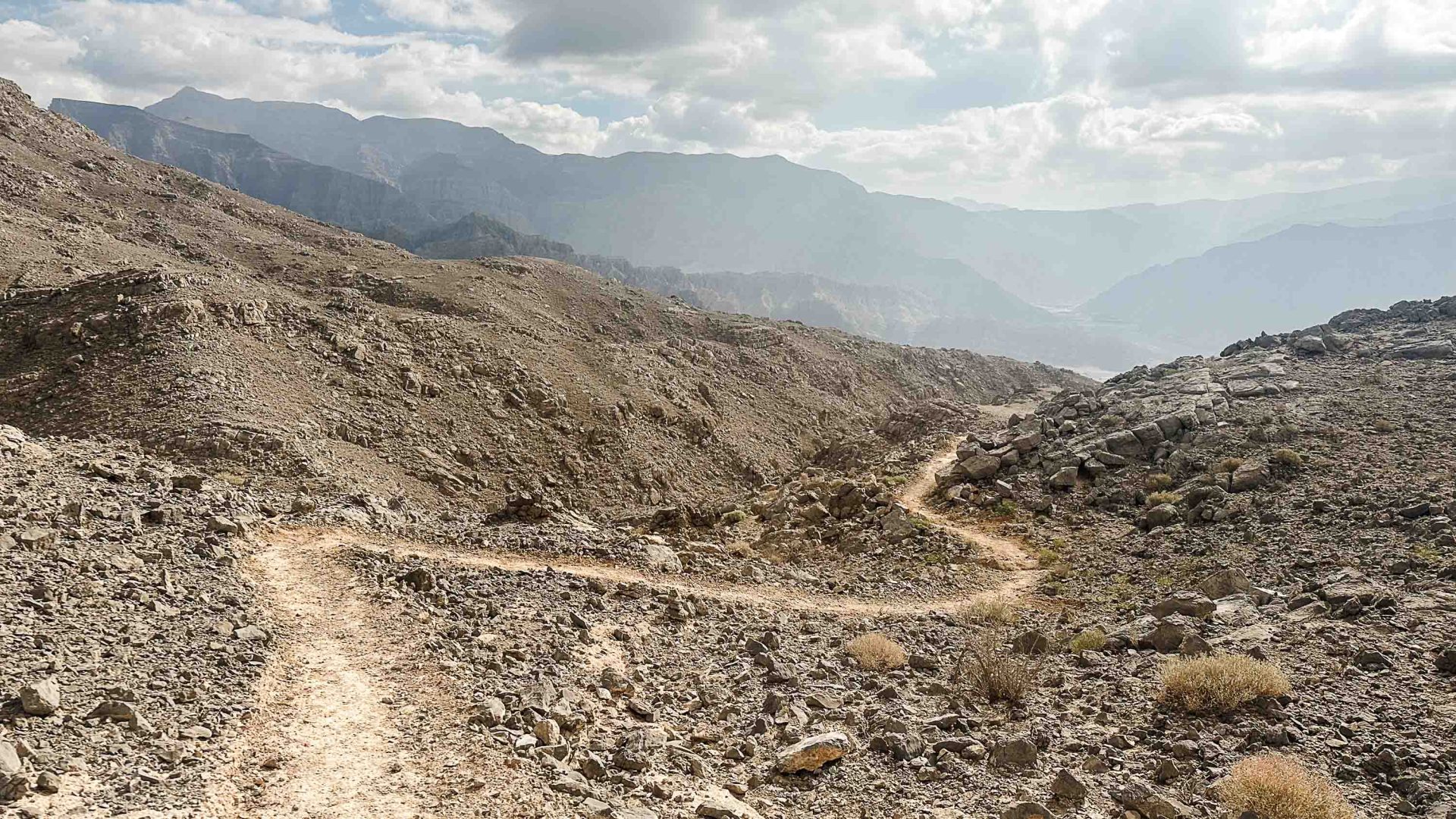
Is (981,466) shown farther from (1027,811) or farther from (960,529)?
(1027,811)

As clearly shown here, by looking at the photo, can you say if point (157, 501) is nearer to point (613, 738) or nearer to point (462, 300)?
point (613, 738)

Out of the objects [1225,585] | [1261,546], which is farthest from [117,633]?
[1261,546]

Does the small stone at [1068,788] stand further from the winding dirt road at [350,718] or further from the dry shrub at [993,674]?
the winding dirt road at [350,718]

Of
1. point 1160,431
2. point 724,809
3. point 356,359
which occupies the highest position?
point 1160,431

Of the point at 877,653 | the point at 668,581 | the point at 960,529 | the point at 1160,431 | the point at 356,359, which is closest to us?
the point at 877,653

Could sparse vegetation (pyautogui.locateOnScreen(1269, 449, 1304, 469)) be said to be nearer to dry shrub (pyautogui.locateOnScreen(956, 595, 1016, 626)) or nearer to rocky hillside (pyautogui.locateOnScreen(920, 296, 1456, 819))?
rocky hillside (pyautogui.locateOnScreen(920, 296, 1456, 819))

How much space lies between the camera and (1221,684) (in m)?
10.1

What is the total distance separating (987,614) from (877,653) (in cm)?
445

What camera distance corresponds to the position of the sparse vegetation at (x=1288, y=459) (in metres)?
22.6

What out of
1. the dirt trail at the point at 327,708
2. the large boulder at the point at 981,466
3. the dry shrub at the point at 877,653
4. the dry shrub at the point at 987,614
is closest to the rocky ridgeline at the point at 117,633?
the dirt trail at the point at 327,708

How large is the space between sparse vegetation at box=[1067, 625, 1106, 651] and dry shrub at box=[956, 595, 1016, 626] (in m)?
2.19

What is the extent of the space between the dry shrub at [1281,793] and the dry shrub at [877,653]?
5255mm

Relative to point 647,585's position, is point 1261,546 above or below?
above

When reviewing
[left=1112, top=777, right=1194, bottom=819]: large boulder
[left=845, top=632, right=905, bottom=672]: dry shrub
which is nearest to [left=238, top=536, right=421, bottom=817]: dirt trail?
[left=845, top=632, right=905, bottom=672]: dry shrub
